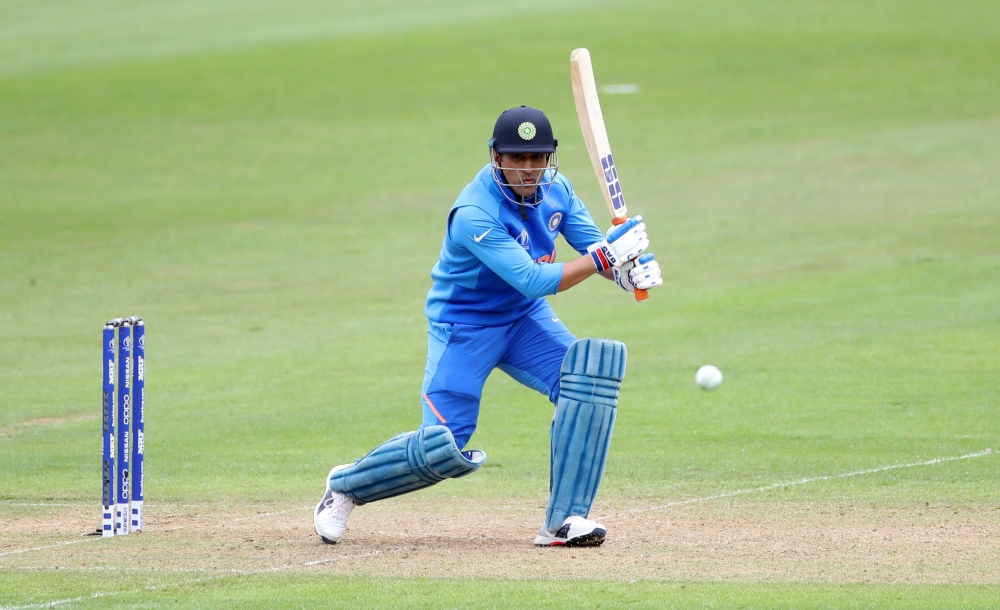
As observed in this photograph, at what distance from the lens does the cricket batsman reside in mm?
6219

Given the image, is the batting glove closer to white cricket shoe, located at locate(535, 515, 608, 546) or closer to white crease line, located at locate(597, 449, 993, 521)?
white cricket shoe, located at locate(535, 515, 608, 546)

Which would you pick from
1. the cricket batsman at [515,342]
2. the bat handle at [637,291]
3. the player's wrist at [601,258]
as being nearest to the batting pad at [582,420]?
the cricket batsman at [515,342]

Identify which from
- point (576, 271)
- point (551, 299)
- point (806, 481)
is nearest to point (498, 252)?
point (576, 271)

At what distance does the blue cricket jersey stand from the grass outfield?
112cm

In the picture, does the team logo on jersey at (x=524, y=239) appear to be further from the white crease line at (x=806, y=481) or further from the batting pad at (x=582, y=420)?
the white crease line at (x=806, y=481)

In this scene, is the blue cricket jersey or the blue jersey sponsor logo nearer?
the blue cricket jersey

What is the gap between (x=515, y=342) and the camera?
670cm

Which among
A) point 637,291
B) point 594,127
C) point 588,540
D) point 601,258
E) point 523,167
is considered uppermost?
point 594,127

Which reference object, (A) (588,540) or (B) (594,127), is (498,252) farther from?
(A) (588,540)

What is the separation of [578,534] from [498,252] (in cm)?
132

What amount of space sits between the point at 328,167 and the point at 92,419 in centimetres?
1400

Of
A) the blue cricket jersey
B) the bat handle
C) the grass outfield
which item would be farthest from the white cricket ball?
the bat handle

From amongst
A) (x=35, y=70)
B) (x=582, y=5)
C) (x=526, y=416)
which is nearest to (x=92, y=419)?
(x=526, y=416)

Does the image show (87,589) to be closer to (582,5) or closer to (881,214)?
(881,214)
